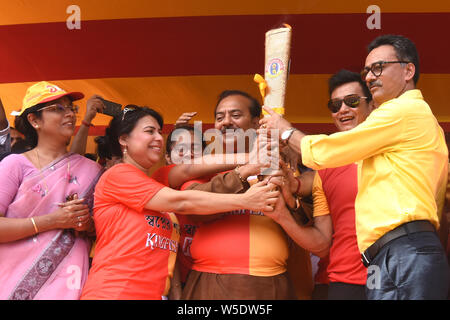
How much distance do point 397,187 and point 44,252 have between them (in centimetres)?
151

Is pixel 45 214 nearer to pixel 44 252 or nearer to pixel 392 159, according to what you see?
pixel 44 252

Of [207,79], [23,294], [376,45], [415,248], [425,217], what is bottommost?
[23,294]

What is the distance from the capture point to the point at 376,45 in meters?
1.89

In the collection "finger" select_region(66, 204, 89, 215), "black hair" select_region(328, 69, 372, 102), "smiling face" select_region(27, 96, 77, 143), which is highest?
"black hair" select_region(328, 69, 372, 102)

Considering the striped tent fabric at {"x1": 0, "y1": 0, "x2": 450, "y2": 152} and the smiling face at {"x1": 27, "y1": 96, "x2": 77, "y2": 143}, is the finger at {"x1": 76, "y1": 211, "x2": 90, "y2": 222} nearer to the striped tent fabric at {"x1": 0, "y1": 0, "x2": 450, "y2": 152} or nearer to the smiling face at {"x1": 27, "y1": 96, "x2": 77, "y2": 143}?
the smiling face at {"x1": 27, "y1": 96, "x2": 77, "y2": 143}

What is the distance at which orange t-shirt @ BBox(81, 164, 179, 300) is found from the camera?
72.1 inches

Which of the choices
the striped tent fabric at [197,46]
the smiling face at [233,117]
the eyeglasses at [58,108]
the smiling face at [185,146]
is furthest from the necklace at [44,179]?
the striped tent fabric at [197,46]

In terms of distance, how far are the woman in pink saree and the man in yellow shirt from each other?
109 cm

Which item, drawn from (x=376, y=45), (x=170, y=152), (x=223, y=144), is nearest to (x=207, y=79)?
(x=170, y=152)

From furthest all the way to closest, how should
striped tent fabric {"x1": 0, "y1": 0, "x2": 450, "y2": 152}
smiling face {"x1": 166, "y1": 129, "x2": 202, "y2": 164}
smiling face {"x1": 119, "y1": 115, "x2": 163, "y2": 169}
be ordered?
striped tent fabric {"x1": 0, "y1": 0, "x2": 450, "y2": 152}, smiling face {"x1": 166, "y1": 129, "x2": 202, "y2": 164}, smiling face {"x1": 119, "y1": 115, "x2": 163, "y2": 169}

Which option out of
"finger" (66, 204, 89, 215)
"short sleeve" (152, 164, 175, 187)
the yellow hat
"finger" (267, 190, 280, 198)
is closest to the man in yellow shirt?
"finger" (267, 190, 280, 198)

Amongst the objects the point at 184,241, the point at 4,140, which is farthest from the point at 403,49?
the point at 4,140

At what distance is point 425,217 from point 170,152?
152 cm
